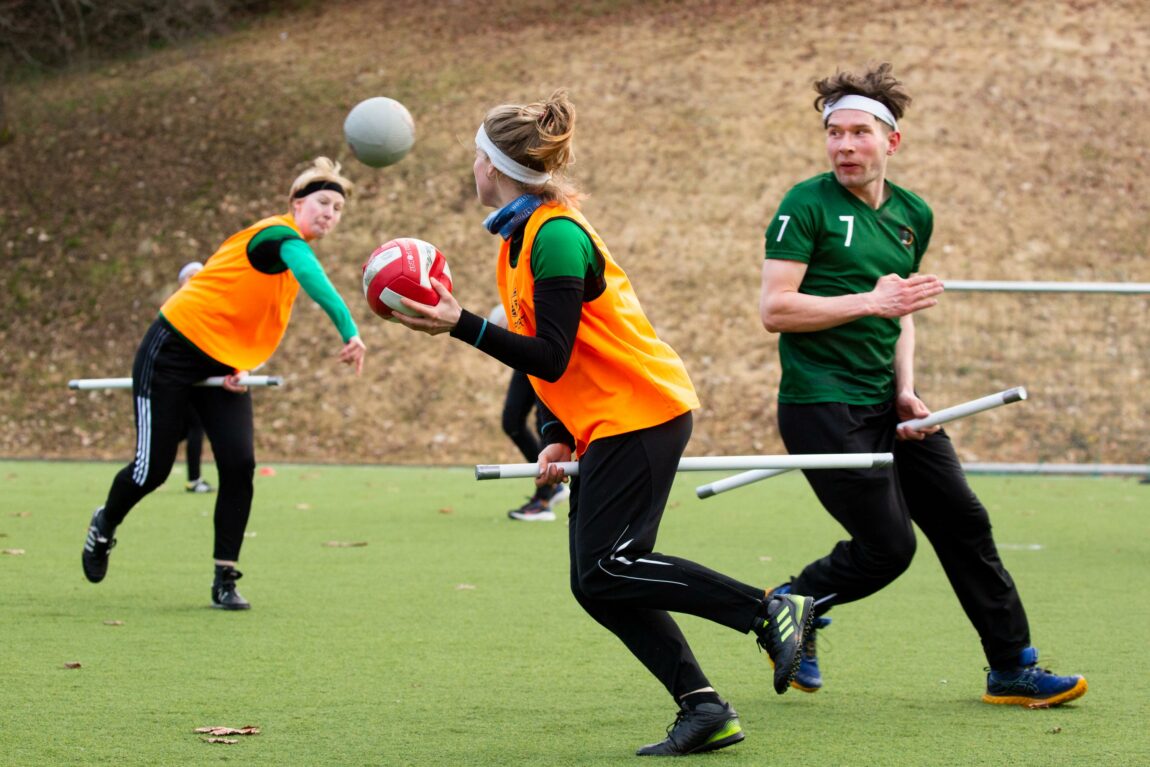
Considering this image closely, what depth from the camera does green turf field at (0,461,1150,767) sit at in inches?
176

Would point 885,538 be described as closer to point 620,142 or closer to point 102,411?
point 102,411

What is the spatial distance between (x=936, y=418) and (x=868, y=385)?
26cm

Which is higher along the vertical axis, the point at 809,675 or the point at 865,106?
the point at 865,106

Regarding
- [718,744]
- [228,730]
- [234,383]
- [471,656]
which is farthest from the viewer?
[234,383]

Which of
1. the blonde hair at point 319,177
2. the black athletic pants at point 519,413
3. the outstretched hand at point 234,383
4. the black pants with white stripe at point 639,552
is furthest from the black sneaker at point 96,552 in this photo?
the black athletic pants at point 519,413

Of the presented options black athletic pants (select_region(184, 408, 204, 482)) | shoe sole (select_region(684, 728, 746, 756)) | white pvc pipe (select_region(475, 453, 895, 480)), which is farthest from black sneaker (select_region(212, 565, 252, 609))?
black athletic pants (select_region(184, 408, 204, 482))

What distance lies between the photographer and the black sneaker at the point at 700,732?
4.26 meters

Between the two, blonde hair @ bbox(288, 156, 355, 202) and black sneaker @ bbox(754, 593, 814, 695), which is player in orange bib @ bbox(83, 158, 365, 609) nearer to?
blonde hair @ bbox(288, 156, 355, 202)

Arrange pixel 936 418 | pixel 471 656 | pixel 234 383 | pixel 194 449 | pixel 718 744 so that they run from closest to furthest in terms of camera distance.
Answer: pixel 718 744 < pixel 936 418 < pixel 471 656 < pixel 234 383 < pixel 194 449

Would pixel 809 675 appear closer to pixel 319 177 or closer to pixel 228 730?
pixel 228 730

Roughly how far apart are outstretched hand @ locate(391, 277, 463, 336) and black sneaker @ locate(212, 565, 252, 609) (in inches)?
140

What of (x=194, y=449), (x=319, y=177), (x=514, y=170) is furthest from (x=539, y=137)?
(x=194, y=449)

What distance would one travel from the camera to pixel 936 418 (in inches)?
195

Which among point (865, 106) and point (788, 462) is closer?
point (788, 462)
